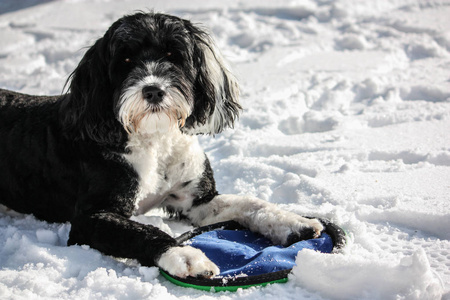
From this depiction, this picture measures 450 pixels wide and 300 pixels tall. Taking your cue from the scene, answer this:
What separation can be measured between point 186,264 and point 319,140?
2.53m

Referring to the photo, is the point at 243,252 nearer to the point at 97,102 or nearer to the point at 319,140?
the point at 97,102

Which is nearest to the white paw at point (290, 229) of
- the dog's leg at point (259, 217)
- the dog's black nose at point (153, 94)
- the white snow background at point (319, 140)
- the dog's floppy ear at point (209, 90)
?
the dog's leg at point (259, 217)

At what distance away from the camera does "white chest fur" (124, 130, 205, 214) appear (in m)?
3.24

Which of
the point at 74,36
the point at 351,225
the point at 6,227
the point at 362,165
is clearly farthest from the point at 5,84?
the point at 351,225

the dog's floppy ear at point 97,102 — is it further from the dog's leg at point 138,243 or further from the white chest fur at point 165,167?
the dog's leg at point 138,243

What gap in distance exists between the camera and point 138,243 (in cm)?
280

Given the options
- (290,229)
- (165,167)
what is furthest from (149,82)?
(290,229)

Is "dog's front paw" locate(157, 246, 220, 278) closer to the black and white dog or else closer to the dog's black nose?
the black and white dog

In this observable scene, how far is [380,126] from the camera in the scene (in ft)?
16.6

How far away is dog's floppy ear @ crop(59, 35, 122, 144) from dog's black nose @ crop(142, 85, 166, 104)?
0.39m

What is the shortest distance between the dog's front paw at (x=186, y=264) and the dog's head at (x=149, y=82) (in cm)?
80

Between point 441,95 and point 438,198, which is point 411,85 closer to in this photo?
point 441,95

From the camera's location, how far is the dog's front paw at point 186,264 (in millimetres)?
2578

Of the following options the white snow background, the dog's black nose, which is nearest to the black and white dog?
the dog's black nose
